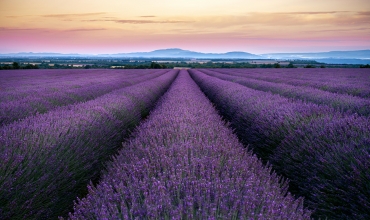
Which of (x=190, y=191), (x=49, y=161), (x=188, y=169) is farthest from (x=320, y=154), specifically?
(x=49, y=161)

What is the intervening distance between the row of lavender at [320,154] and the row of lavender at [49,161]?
8.25 feet

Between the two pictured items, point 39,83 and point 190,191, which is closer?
point 190,191

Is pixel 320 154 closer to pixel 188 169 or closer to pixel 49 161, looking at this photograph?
pixel 188 169

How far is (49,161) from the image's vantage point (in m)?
2.94

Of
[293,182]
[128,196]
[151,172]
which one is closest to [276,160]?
[293,182]

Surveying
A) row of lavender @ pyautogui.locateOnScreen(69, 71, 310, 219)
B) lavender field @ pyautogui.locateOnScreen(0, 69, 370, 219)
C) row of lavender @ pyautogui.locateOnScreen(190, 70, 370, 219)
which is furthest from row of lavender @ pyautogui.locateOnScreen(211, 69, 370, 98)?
row of lavender @ pyautogui.locateOnScreen(69, 71, 310, 219)

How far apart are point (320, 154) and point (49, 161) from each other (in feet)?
9.30

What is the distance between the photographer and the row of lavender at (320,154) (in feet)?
7.64

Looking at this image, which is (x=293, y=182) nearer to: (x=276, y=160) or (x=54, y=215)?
(x=276, y=160)

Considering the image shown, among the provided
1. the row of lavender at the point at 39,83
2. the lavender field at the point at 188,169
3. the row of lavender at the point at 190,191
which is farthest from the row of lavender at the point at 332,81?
the row of lavender at the point at 39,83

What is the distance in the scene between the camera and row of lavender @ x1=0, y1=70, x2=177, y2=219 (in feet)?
8.06

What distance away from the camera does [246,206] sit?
1.45 metres

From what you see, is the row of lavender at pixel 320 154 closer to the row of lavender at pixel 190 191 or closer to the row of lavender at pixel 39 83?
the row of lavender at pixel 190 191

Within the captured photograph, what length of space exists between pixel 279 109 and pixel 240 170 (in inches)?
114
